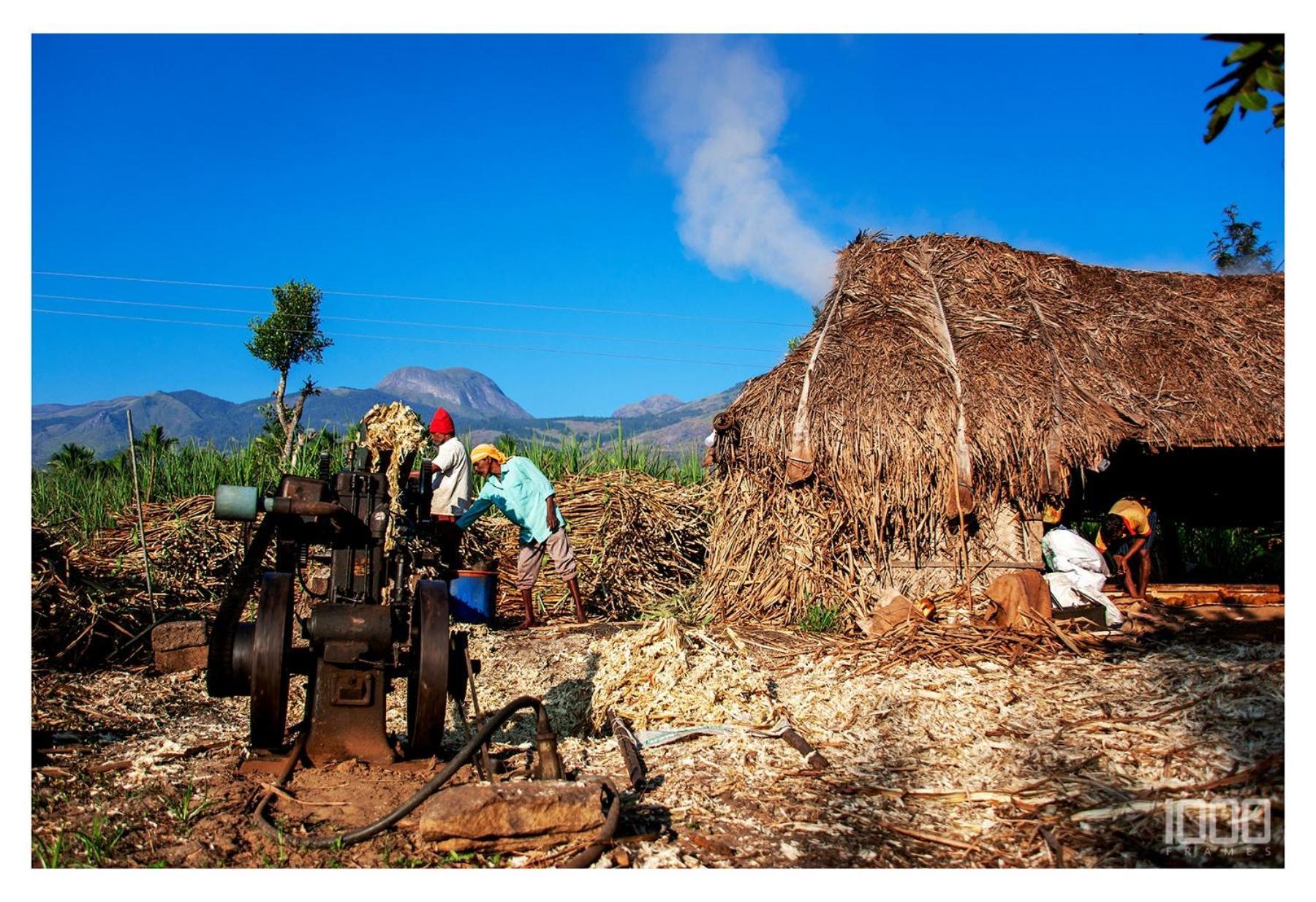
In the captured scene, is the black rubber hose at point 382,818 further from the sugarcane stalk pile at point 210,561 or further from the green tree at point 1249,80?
the sugarcane stalk pile at point 210,561

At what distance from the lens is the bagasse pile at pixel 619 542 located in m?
11.1

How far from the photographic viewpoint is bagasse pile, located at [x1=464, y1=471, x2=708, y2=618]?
36.3 feet

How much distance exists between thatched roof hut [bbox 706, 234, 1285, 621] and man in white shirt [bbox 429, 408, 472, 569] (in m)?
2.53

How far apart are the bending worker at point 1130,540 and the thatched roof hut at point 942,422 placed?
3.73 feet

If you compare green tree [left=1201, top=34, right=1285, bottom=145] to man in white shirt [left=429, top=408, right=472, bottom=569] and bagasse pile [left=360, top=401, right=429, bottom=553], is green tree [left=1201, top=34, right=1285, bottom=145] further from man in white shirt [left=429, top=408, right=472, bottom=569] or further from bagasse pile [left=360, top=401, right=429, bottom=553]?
man in white shirt [left=429, top=408, right=472, bottom=569]

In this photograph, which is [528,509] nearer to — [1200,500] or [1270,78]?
[1270,78]

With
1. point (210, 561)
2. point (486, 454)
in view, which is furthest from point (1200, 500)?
point (210, 561)

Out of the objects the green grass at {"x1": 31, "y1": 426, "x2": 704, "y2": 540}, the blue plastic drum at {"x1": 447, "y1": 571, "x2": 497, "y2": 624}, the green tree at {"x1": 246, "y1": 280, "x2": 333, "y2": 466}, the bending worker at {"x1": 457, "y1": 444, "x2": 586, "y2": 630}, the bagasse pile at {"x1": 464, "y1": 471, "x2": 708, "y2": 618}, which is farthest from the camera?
the green tree at {"x1": 246, "y1": 280, "x2": 333, "y2": 466}

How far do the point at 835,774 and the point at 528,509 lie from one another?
17.6 feet

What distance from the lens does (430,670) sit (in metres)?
4.47

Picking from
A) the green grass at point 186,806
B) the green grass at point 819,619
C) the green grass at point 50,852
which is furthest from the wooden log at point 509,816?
the green grass at point 819,619

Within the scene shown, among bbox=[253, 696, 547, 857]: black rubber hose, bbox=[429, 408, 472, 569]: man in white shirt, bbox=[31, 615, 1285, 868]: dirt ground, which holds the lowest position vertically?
bbox=[31, 615, 1285, 868]: dirt ground

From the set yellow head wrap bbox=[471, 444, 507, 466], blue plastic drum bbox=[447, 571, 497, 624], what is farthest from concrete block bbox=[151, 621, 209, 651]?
yellow head wrap bbox=[471, 444, 507, 466]
